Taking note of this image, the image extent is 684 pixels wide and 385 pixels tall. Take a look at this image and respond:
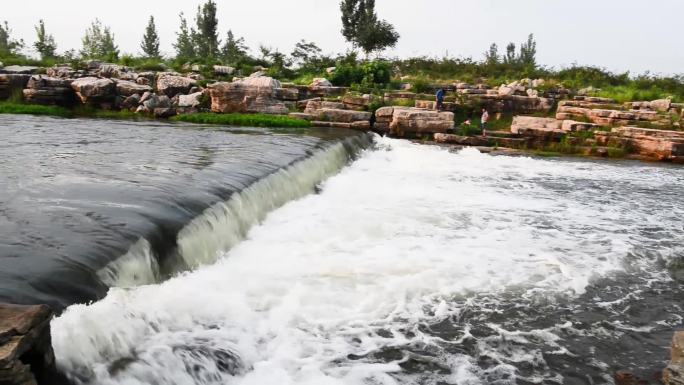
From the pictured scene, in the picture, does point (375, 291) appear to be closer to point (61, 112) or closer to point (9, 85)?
point (61, 112)

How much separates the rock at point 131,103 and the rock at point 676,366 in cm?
2103

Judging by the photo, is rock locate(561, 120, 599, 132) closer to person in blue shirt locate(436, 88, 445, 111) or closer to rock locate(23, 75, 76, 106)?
Result: person in blue shirt locate(436, 88, 445, 111)

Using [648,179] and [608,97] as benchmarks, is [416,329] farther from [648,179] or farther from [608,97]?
[608,97]

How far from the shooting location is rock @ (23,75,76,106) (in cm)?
2106

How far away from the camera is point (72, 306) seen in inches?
154

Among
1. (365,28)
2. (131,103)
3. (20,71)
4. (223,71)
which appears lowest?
(131,103)

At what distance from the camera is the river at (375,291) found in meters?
4.12

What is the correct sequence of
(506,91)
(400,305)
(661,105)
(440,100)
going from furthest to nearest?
(506,91)
(661,105)
(440,100)
(400,305)

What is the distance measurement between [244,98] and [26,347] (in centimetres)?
1967

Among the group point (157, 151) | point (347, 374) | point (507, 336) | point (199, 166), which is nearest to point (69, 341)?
point (347, 374)

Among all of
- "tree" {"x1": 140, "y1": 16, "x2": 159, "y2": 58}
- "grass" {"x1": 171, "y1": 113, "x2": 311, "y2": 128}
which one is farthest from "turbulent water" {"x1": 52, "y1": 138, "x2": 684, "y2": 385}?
"tree" {"x1": 140, "y1": 16, "x2": 159, "y2": 58}

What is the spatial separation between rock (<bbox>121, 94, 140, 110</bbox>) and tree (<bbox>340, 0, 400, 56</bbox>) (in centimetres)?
1765

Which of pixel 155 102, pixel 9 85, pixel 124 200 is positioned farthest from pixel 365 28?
pixel 124 200

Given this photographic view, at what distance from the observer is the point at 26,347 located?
9.49 feet
